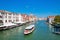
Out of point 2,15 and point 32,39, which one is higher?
point 2,15

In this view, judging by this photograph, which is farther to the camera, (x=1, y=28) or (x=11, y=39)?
(x=1, y=28)

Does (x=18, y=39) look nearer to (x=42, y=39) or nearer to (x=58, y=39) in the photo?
(x=42, y=39)

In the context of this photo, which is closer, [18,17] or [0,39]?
[0,39]

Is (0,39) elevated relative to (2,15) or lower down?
lower down

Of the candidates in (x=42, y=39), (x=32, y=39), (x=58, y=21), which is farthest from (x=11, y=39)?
(x=58, y=21)

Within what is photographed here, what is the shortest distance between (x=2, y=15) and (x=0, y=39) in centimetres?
1856

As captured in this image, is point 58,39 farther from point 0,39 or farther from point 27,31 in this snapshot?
point 0,39

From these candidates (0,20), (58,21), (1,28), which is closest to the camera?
(1,28)

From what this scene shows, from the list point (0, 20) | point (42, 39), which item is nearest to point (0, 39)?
point (42, 39)

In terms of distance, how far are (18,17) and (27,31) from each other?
3443 centimetres

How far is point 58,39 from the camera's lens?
65.3ft

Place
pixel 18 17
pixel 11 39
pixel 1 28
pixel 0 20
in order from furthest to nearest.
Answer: pixel 18 17
pixel 0 20
pixel 1 28
pixel 11 39

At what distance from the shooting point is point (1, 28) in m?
30.0

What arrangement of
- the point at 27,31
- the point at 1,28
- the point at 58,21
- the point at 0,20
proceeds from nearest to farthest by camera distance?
the point at 27,31 → the point at 1,28 → the point at 0,20 → the point at 58,21
